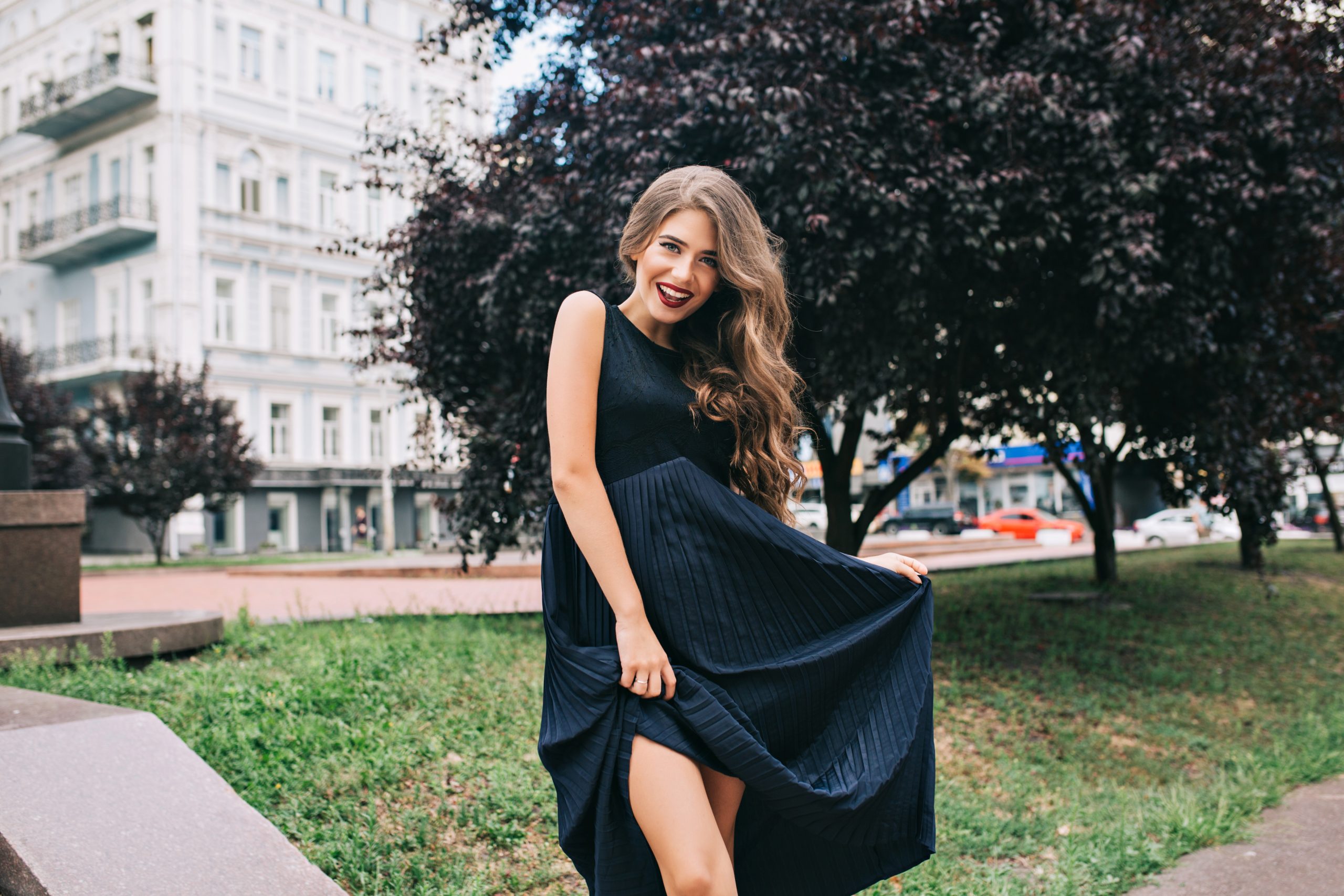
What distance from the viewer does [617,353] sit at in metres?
2.06

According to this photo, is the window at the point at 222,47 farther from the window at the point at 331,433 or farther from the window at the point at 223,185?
the window at the point at 331,433

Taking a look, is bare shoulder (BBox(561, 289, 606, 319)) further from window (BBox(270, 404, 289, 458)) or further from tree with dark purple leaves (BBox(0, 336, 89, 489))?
window (BBox(270, 404, 289, 458))

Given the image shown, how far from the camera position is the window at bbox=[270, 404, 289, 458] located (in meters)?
30.7

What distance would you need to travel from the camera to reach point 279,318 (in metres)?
31.3

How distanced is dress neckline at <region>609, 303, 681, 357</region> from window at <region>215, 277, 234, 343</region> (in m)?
30.4

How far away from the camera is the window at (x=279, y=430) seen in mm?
30734

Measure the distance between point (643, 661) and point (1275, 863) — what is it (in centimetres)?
359

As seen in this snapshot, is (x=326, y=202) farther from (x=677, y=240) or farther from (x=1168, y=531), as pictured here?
(x=677, y=240)

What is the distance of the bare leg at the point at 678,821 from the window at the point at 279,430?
31.2 m

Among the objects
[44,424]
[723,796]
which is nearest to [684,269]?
[723,796]

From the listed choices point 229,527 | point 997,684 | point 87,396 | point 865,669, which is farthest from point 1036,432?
point 87,396

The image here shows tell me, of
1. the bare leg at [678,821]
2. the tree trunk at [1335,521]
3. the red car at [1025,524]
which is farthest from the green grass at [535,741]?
the red car at [1025,524]

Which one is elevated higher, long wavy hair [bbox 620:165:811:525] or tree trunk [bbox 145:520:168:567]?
long wavy hair [bbox 620:165:811:525]

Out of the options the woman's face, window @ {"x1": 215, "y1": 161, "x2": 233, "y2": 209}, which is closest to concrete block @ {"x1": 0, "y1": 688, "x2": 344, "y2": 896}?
the woman's face
